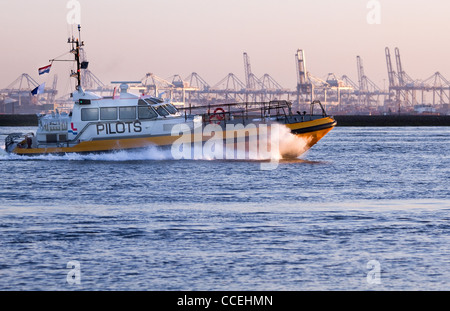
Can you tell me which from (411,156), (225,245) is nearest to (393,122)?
(411,156)

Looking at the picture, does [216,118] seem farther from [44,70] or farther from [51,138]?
[44,70]

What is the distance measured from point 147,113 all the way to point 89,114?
2.75 m

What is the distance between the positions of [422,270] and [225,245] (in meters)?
4.19

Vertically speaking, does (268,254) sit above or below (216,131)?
below

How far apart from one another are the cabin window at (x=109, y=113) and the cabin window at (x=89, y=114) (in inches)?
11.4

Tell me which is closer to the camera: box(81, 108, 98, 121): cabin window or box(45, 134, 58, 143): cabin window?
box(81, 108, 98, 121): cabin window

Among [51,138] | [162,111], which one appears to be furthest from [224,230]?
[51,138]

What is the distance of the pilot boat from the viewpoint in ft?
117

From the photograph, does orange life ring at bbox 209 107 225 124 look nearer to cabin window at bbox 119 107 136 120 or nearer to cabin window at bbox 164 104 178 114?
cabin window at bbox 164 104 178 114

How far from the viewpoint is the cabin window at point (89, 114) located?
36281 mm

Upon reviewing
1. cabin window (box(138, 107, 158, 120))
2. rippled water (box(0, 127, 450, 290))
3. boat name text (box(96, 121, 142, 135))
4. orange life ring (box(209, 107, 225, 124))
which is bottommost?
rippled water (box(0, 127, 450, 290))

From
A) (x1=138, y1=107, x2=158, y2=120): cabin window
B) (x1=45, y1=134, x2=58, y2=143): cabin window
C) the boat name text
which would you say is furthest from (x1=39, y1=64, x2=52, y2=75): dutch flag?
(x1=138, y1=107, x2=158, y2=120): cabin window
